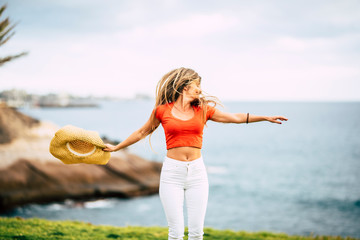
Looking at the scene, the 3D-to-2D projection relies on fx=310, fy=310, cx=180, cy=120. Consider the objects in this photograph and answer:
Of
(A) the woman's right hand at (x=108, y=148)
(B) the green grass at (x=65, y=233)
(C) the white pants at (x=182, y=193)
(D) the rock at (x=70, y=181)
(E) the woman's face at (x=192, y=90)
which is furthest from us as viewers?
(D) the rock at (x=70, y=181)

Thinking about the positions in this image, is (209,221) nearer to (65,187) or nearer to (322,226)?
(322,226)

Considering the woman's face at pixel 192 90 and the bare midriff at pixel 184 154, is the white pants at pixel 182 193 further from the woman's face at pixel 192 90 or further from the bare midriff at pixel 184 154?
the woman's face at pixel 192 90

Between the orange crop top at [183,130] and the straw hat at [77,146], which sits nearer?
the orange crop top at [183,130]

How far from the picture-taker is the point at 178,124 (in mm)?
3418

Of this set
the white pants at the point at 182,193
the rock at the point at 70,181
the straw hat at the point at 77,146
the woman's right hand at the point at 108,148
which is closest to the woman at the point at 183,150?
the white pants at the point at 182,193

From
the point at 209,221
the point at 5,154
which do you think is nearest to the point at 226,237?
the point at 209,221

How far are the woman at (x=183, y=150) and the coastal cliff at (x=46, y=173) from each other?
19.4m

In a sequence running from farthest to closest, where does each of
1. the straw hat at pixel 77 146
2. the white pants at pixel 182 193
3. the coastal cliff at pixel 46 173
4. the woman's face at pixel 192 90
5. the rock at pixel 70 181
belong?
1. the coastal cliff at pixel 46 173
2. the rock at pixel 70 181
3. the straw hat at pixel 77 146
4. the woman's face at pixel 192 90
5. the white pants at pixel 182 193

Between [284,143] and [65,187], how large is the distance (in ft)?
191

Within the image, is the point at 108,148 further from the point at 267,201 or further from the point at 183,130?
the point at 267,201

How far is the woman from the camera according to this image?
3.38 meters

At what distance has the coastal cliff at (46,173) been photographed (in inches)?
788

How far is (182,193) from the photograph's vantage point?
3.41 m

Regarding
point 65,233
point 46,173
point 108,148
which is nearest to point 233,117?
point 108,148
